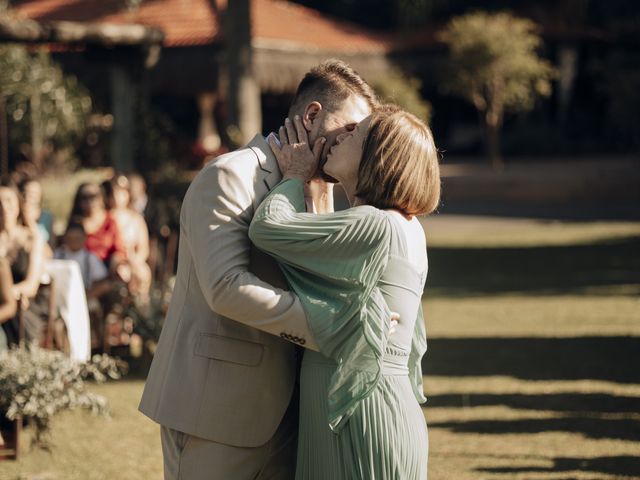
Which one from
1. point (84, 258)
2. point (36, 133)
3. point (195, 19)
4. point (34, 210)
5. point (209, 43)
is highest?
point (195, 19)

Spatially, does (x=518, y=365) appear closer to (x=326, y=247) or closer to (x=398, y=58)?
(x=326, y=247)

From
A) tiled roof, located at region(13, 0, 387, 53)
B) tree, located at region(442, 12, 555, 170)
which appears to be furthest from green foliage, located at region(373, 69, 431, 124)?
tiled roof, located at region(13, 0, 387, 53)

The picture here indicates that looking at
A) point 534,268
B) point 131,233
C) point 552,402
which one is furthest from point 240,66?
point 552,402

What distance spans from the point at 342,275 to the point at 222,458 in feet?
2.37

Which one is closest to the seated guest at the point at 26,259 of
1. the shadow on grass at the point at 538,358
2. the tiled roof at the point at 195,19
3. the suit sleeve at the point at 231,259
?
the shadow on grass at the point at 538,358

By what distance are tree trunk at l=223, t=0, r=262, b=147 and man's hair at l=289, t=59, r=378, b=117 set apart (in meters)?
10.5

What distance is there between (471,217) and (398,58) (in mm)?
12562

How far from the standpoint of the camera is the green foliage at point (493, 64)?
91.7ft

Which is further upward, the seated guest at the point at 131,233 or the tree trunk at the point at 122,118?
the tree trunk at the point at 122,118

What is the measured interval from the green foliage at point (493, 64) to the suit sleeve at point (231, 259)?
25.1 m

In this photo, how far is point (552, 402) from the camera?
780 centimetres

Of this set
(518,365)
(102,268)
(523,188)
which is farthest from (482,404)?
Answer: (523,188)

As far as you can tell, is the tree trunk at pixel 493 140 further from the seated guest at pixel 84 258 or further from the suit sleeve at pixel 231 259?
the suit sleeve at pixel 231 259

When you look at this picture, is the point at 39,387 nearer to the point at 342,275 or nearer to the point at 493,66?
the point at 342,275
